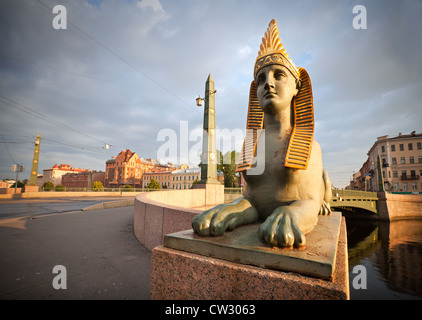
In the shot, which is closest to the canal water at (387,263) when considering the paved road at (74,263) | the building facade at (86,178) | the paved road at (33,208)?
the paved road at (74,263)

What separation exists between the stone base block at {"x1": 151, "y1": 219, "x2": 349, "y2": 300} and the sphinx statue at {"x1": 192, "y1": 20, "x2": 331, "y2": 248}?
264mm

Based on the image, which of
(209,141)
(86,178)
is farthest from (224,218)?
(86,178)

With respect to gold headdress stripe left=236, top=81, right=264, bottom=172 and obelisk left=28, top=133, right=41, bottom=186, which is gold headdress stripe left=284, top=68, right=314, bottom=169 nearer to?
gold headdress stripe left=236, top=81, right=264, bottom=172

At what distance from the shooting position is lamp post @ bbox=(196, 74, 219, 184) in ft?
46.0

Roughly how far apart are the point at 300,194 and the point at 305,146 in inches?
17.4

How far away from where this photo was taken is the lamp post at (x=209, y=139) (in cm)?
1402

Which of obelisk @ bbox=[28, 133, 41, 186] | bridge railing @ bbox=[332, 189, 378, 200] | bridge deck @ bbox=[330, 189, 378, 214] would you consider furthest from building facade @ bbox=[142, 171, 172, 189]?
bridge railing @ bbox=[332, 189, 378, 200]

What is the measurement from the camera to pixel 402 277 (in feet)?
28.6

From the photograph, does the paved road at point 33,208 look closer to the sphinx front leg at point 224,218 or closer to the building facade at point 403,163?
the sphinx front leg at point 224,218

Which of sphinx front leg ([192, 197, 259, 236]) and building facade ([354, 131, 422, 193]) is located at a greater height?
building facade ([354, 131, 422, 193])

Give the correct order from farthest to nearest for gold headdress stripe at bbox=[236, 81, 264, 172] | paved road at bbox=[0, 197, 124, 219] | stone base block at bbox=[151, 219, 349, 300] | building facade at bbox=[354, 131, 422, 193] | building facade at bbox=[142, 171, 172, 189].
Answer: building facade at bbox=[142, 171, 172, 189], building facade at bbox=[354, 131, 422, 193], paved road at bbox=[0, 197, 124, 219], gold headdress stripe at bbox=[236, 81, 264, 172], stone base block at bbox=[151, 219, 349, 300]

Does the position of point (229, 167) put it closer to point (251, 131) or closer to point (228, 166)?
point (228, 166)

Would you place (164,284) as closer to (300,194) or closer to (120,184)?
(300,194)
